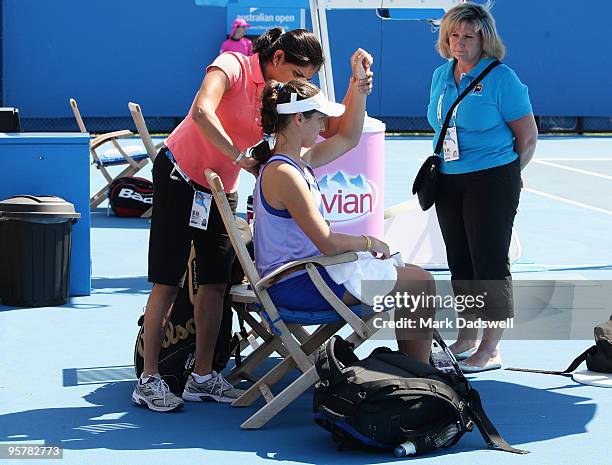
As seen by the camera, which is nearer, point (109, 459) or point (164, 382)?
point (109, 459)

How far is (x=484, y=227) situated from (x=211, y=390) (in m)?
1.53

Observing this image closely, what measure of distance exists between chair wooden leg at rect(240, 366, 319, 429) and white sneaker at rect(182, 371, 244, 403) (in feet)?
1.35

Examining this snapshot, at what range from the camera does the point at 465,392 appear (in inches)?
171

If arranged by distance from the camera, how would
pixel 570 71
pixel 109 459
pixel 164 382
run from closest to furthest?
pixel 109 459 < pixel 164 382 < pixel 570 71

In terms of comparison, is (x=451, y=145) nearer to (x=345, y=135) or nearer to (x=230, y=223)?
(x=345, y=135)

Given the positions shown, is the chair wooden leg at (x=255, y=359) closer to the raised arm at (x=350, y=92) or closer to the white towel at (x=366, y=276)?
the white towel at (x=366, y=276)

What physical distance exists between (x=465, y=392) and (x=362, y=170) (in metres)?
3.05

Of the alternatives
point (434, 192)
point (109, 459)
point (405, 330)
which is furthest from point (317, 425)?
point (434, 192)

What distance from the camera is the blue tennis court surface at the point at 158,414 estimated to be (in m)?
4.25

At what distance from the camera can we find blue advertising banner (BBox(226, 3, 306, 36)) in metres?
18.6

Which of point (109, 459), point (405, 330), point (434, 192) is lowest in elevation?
point (109, 459)

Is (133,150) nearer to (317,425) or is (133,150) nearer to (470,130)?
(470,130)

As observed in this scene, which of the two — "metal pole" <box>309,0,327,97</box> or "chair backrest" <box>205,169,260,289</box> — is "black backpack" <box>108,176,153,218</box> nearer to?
"metal pole" <box>309,0,327,97</box>

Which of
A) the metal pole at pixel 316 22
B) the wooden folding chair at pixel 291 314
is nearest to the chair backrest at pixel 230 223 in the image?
the wooden folding chair at pixel 291 314
